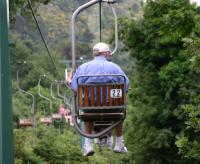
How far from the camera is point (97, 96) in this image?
10.4m

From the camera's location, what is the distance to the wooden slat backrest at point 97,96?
33.8 ft

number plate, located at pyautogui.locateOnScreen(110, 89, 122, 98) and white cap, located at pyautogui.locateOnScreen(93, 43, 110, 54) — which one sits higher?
white cap, located at pyautogui.locateOnScreen(93, 43, 110, 54)

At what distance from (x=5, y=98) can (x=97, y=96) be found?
240 centimetres

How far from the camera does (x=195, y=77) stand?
27531mm

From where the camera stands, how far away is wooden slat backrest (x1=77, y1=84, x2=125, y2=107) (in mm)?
10305

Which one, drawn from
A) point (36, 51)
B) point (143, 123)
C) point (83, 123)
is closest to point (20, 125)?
point (143, 123)

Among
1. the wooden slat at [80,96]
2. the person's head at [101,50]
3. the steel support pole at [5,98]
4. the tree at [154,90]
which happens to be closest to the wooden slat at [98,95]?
the wooden slat at [80,96]

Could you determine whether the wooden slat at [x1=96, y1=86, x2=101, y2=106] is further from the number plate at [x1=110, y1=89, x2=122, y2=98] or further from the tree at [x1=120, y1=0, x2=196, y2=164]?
the tree at [x1=120, y1=0, x2=196, y2=164]

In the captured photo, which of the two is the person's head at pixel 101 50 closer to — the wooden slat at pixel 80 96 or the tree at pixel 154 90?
the wooden slat at pixel 80 96

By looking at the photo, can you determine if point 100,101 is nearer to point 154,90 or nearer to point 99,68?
point 99,68

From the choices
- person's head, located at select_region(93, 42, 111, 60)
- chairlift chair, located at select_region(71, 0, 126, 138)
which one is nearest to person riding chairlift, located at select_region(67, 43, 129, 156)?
person's head, located at select_region(93, 42, 111, 60)

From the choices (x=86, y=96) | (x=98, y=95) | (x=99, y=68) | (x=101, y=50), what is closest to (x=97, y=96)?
(x=98, y=95)

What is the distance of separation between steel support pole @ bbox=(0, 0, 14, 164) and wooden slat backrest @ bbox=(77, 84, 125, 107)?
2135 mm

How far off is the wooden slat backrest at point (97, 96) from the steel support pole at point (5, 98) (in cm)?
213
